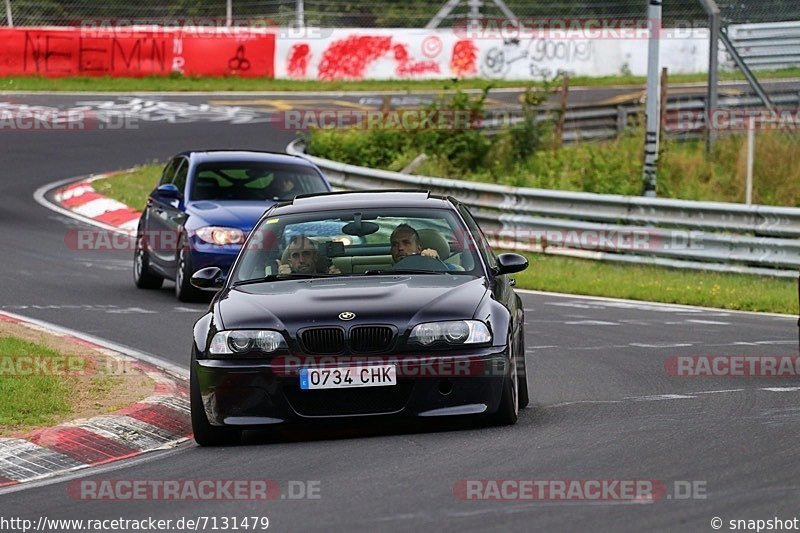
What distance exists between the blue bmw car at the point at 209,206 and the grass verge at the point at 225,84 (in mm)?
21654

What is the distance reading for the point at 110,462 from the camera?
864 centimetres

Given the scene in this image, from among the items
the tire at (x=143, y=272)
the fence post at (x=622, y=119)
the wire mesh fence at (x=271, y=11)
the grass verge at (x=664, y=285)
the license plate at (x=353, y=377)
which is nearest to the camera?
the license plate at (x=353, y=377)

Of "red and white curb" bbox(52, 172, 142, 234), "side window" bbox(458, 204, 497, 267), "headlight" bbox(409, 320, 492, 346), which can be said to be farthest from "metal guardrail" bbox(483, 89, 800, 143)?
"headlight" bbox(409, 320, 492, 346)

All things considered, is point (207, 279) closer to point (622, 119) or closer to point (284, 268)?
point (284, 268)

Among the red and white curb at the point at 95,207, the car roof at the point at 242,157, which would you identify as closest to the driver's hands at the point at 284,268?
the car roof at the point at 242,157

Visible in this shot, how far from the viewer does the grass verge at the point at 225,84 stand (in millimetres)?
39688

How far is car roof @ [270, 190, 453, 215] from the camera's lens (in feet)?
33.5

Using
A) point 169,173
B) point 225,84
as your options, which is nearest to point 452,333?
point 169,173

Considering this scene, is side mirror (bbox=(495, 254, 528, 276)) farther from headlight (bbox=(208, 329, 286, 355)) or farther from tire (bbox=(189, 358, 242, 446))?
tire (bbox=(189, 358, 242, 446))

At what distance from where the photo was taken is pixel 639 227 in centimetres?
1998

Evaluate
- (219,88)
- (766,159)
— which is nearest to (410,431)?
(766,159)

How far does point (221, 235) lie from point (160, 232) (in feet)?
5.05

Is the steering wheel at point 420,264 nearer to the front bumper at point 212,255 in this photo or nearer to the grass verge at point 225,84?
the front bumper at point 212,255

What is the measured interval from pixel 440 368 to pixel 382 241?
5.36 feet
